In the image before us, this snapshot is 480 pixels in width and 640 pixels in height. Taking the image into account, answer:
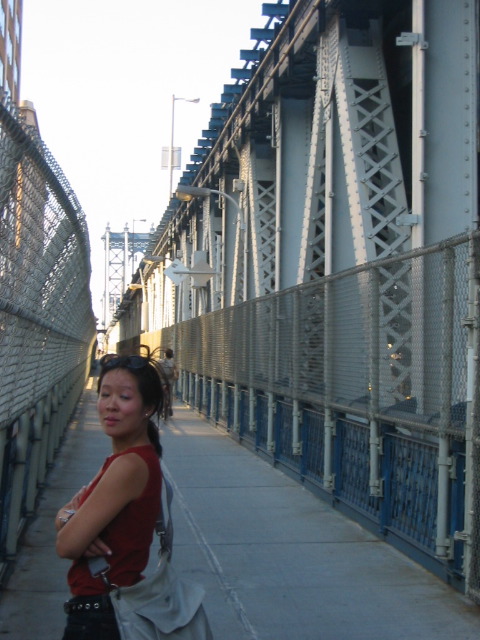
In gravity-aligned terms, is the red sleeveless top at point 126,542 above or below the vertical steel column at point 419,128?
below

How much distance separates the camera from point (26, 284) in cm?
680

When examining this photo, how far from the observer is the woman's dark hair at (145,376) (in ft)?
10.5

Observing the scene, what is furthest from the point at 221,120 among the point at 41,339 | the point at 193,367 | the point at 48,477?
the point at 41,339

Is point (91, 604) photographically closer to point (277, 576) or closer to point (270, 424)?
point (277, 576)

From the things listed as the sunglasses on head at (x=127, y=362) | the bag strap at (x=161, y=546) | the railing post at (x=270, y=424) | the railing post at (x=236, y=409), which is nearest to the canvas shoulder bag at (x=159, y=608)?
the bag strap at (x=161, y=546)

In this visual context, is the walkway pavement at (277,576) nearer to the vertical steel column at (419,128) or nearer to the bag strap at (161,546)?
the bag strap at (161,546)

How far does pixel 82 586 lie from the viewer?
9.71 ft

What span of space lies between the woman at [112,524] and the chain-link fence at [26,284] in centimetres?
221

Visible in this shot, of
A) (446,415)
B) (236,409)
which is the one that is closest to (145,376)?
(446,415)

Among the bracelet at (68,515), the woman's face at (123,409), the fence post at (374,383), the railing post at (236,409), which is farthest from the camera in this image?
the railing post at (236,409)

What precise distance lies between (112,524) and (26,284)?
4101 mm

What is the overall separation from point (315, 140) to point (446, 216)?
4.16 meters

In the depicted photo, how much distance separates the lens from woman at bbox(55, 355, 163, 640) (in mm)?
2885

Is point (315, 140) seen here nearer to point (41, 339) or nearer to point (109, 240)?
point (41, 339)
